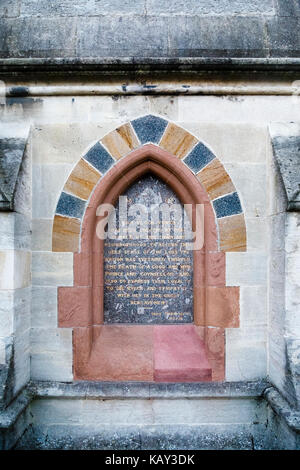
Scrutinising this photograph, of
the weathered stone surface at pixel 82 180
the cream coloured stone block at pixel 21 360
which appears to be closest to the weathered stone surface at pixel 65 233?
the weathered stone surface at pixel 82 180

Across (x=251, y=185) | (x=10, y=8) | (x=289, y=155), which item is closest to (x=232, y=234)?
(x=251, y=185)

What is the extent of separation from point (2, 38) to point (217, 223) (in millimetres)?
3039

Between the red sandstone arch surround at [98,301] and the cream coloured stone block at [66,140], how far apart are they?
1.28 ft

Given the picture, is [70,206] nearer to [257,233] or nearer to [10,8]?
[257,233]

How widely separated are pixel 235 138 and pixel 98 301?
226 centimetres

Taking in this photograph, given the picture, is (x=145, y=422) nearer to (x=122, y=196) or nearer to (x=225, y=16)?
(x=122, y=196)

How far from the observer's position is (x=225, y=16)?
3.41m

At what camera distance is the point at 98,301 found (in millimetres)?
3334

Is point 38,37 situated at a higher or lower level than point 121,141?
higher

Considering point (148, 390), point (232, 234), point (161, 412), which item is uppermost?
point (232, 234)

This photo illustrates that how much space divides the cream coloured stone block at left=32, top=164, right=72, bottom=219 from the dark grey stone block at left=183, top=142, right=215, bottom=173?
1263 millimetres

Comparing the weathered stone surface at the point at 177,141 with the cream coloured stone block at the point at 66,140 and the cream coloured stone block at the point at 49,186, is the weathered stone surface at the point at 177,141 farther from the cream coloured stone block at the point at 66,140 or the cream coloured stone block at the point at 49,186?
the cream coloured stone block at the point at 49,186

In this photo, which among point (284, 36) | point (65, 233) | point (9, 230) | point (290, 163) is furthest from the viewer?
point (284, 36)

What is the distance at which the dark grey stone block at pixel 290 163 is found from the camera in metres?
2.85
